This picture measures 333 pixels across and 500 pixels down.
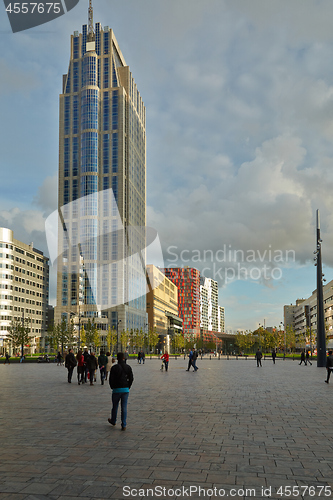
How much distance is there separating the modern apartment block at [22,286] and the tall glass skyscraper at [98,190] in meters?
Result: 12.4

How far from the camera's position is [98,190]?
137m

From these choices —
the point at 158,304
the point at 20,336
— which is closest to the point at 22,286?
the point at 158,304

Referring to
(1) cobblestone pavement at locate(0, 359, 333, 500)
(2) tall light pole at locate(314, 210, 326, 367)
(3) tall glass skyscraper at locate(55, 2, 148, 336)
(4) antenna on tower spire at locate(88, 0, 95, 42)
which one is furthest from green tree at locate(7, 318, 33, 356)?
(4) antenna on tower spire at locate(88, 0, 95, 42)

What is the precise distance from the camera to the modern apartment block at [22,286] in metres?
125

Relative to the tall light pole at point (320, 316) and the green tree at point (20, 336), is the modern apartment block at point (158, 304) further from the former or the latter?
the tall light pole at point (320, 316)

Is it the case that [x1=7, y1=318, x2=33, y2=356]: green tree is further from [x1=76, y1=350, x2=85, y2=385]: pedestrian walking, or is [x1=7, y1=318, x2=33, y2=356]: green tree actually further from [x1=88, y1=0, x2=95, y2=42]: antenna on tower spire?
[x1=88, y1=0, x2=95, y2=42]: antenna on tower spire

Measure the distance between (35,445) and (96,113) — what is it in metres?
139

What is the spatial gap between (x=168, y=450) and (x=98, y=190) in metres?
132

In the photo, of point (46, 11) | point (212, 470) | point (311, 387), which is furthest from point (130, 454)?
point (311, 387)

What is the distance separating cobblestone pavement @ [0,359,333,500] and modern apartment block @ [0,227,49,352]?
348 ft

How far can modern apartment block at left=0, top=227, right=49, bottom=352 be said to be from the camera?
411 feet

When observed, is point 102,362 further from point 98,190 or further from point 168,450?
point 98,190

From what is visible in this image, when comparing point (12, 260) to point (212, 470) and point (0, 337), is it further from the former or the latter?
point (212, 470)

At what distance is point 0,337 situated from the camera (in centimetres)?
11812
